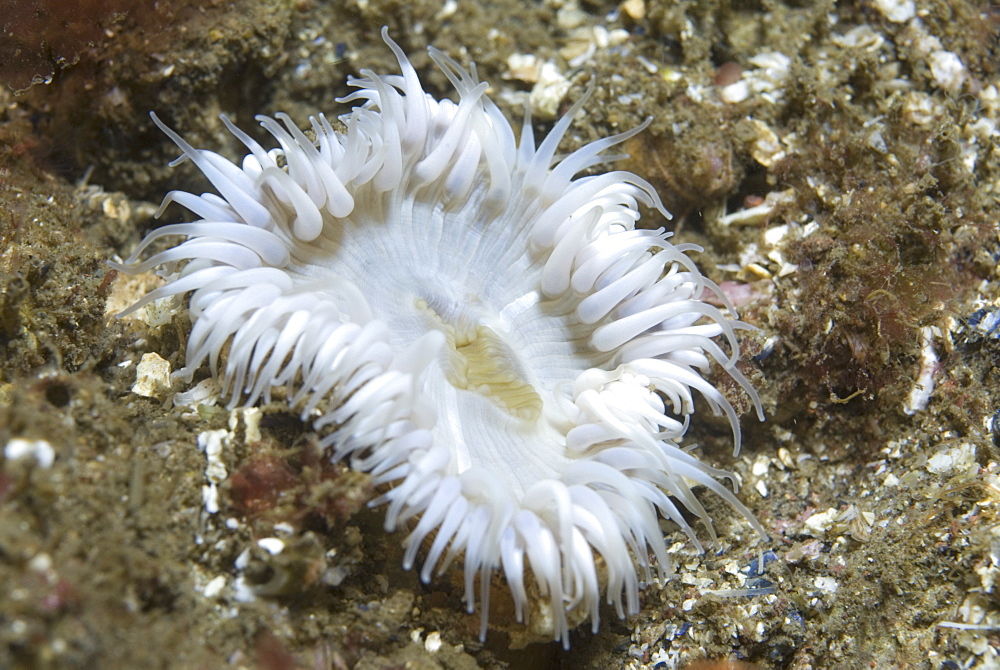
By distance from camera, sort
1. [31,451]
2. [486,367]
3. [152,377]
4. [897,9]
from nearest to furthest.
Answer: [31,451]
[152,377]
[486,367]
[897,9]

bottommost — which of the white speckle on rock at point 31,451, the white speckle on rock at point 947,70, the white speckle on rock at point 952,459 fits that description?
the white speckle on rock at point 952,459

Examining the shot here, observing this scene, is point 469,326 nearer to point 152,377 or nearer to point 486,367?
point 486,367

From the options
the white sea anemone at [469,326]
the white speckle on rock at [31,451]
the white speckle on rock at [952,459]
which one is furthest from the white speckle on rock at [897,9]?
the white speckle on rock at [31,451]

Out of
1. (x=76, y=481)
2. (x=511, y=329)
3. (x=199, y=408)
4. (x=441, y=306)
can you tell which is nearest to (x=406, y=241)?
(x=441, y=306)

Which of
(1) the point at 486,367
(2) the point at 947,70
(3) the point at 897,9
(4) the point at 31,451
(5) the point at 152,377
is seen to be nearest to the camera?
(4) the point at 31,451

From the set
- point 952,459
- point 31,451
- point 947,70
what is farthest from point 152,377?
point 947,70

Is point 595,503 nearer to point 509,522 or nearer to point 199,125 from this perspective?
point 509,522

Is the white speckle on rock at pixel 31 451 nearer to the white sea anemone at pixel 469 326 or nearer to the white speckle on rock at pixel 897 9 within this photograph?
the white sea anemone at pixel 469 326
